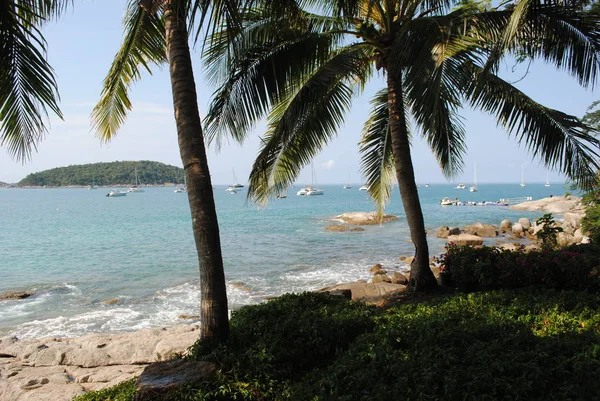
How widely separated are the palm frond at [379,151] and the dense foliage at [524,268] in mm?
3202

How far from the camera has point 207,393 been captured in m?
3.82

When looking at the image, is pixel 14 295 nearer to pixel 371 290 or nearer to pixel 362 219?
pixel 371 290

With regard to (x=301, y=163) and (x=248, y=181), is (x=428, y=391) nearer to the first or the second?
(x=248, y=181)

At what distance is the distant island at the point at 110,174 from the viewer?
383 ft

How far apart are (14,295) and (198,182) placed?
14994mm

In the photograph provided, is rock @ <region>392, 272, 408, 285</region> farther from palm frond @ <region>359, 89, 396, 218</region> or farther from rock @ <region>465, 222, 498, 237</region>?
rock @ <region>465, 222, 498, 237</region>

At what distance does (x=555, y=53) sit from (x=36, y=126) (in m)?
7.76

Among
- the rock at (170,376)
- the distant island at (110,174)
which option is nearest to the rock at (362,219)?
the rock at (170,376)

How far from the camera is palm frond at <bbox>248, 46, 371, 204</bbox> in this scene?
7.92 meters

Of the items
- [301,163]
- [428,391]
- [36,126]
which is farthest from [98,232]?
[428,391]

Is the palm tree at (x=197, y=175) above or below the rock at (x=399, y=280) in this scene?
above

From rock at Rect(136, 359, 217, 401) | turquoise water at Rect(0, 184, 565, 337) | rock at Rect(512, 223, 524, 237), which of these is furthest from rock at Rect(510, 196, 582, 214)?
rock at Rect(136, 359, 217, 401)

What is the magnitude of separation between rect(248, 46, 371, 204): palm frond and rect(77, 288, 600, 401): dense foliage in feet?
10.5

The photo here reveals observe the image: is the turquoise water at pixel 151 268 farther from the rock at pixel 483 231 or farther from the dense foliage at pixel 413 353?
the dense foliage at pixel 413 353
